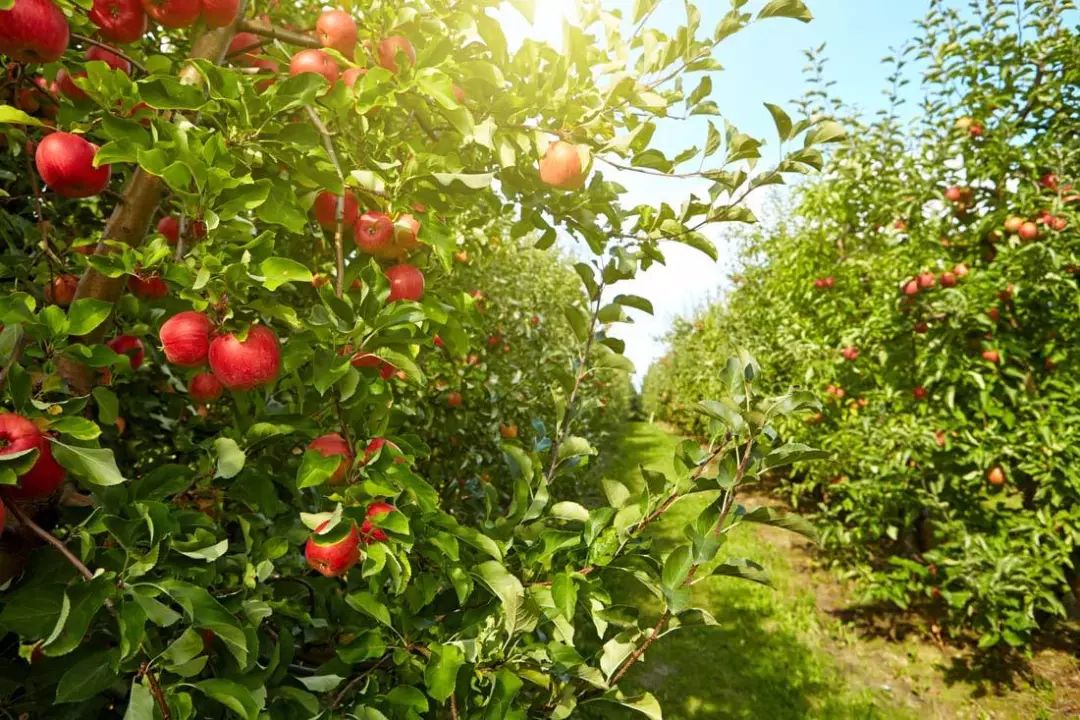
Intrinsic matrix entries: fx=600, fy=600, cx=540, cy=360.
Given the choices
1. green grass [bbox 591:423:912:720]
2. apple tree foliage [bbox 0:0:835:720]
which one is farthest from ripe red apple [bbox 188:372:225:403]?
green grass [bbox 591:423:912:720]

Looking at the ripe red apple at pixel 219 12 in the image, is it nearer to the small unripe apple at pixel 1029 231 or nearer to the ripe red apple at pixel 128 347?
the ripe red apple at pixel 128 347

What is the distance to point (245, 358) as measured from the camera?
110cm

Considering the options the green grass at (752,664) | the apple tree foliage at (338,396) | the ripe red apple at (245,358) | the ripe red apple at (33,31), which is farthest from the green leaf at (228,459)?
the green grass at (752,664)

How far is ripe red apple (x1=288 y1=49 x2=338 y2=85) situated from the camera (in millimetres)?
1278

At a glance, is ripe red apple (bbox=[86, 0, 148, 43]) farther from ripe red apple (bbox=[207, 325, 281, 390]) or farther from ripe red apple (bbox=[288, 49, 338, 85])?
ripe red apple (bbox=[207, 325, 281, 390])

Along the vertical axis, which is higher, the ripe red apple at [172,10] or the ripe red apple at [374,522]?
the ripe red apple at [172,10]

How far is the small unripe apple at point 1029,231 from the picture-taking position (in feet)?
14.9

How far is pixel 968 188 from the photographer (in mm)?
5273

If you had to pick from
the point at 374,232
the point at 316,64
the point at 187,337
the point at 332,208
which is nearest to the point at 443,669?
the point at 187,337

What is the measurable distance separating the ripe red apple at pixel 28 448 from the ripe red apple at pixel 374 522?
516 mm

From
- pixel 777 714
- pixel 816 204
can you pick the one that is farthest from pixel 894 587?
pixel 816 204

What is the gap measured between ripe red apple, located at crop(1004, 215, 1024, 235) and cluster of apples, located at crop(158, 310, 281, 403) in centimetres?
563

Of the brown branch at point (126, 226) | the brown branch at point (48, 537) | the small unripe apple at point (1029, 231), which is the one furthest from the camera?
the small unripe apple at point (1029, 231)

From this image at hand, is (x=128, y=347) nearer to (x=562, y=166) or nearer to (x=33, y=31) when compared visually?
(x=33, y=31)
